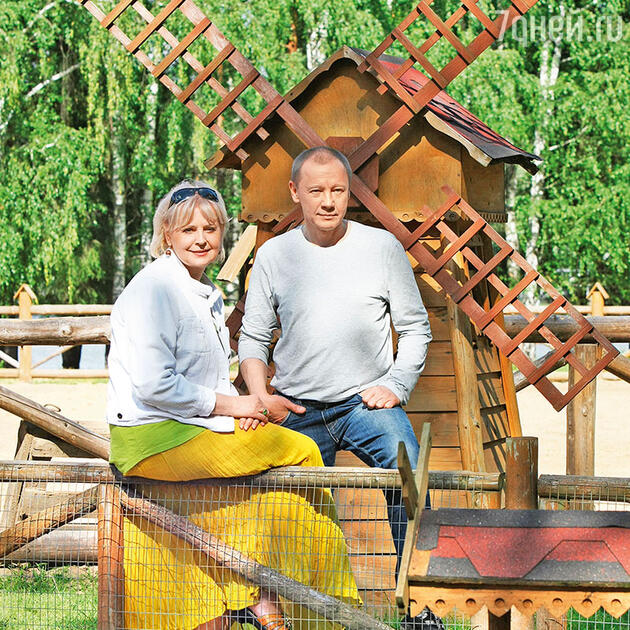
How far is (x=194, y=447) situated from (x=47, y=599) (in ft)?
6.55

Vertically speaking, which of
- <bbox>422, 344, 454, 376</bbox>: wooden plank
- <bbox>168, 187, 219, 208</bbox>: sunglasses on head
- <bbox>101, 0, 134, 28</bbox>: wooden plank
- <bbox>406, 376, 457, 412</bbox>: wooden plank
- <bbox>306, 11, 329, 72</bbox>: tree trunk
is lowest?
<bbox>406, 376, 457, 412</bbox>: wooden plank

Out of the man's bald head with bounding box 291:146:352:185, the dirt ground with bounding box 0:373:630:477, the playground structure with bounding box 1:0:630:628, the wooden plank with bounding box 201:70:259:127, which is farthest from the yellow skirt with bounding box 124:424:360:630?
the dirt ground with bounding box 0:373:630:477

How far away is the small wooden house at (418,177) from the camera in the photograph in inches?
191

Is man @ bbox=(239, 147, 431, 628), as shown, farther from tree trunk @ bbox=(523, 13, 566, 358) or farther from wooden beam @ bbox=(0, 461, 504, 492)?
tree trunk @ bbox=(523, 13, 566, 358)

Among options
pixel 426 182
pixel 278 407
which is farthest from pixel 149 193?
pixel 278 407

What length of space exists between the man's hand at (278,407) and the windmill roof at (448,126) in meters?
1.90

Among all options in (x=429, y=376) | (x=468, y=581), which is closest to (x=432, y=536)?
(x=468, y=581)

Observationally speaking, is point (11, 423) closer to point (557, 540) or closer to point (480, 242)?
point (480, 242)

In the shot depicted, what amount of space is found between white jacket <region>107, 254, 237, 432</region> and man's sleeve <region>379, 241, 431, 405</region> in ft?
2.06

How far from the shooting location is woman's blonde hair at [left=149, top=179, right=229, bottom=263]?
3.03 m

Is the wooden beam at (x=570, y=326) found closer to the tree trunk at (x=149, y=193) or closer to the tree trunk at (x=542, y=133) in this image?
the tree trunk at (x=149, y=193)

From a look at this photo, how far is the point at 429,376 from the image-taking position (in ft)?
16.3

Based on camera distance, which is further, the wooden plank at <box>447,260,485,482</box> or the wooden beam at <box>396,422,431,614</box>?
the wooden plank at <box>447,260,485,482</box>

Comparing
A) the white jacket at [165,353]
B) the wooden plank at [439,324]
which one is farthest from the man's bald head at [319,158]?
the wooden plank at [439,324]
